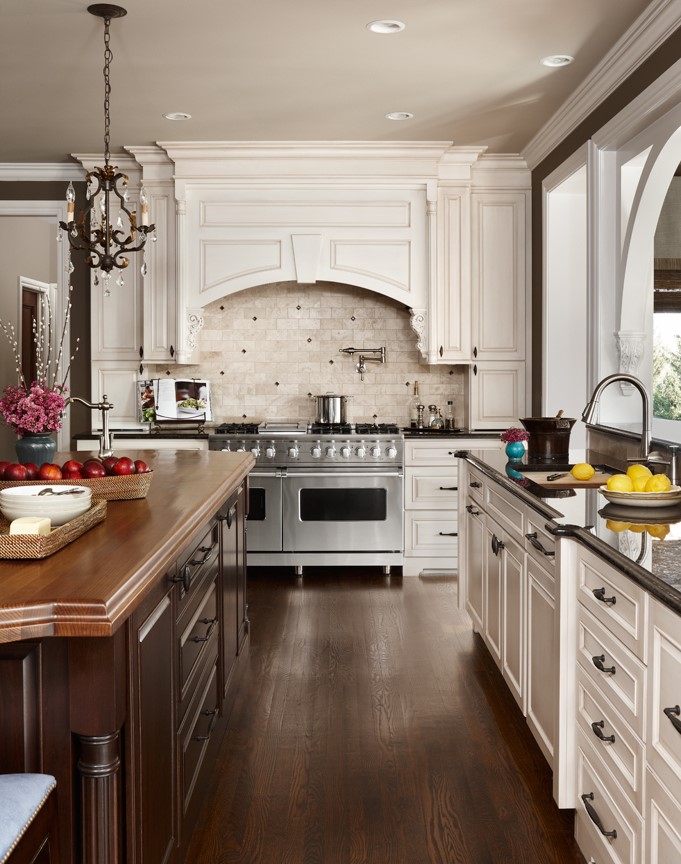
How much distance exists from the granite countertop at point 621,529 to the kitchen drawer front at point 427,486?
2.43 metres

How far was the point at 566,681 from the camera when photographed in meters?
2.38

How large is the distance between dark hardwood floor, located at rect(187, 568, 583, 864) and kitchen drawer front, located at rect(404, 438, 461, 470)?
4.47 feet

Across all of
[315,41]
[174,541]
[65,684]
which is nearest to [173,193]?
[315,41]

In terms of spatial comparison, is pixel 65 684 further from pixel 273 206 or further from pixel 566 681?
pixel 273 206

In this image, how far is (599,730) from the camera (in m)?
2.12

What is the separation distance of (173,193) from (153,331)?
3.01ft

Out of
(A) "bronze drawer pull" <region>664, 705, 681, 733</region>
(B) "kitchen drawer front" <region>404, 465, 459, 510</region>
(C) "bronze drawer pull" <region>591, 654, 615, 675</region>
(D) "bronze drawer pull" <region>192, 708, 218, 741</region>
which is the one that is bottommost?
(D) "bronze drawer pull" <region>192, 708, 218, 741</region>

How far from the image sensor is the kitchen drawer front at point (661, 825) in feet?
5.35

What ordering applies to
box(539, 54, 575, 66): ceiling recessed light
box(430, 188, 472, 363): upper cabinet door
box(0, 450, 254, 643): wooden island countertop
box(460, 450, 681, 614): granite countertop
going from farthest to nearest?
1. box(430, 188, 472, 363): upper cabinet door
2. box(539, 54, 575, 66): ceiling recessed light
3. box(460, 450, 681, 614): granite countertop
4. box(0, 450, 254, 643): wooden island countertop

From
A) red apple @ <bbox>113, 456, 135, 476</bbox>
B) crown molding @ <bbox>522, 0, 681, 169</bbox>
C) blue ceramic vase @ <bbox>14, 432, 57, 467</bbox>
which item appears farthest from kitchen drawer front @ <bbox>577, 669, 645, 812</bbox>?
crown molding @ <bbox>522, 0, 681, 169</bbox>

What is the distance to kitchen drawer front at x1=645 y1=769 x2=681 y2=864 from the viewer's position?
5.35 feet

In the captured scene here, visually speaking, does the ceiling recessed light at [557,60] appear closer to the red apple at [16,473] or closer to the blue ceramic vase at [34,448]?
the blue ceramic vase at [34,448]

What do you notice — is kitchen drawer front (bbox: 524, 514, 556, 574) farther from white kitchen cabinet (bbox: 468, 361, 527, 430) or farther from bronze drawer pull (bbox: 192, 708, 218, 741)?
white kitchen cabinet (bbox: 468, 361, 527, 430)

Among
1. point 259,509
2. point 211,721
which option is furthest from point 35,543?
point 259,509
